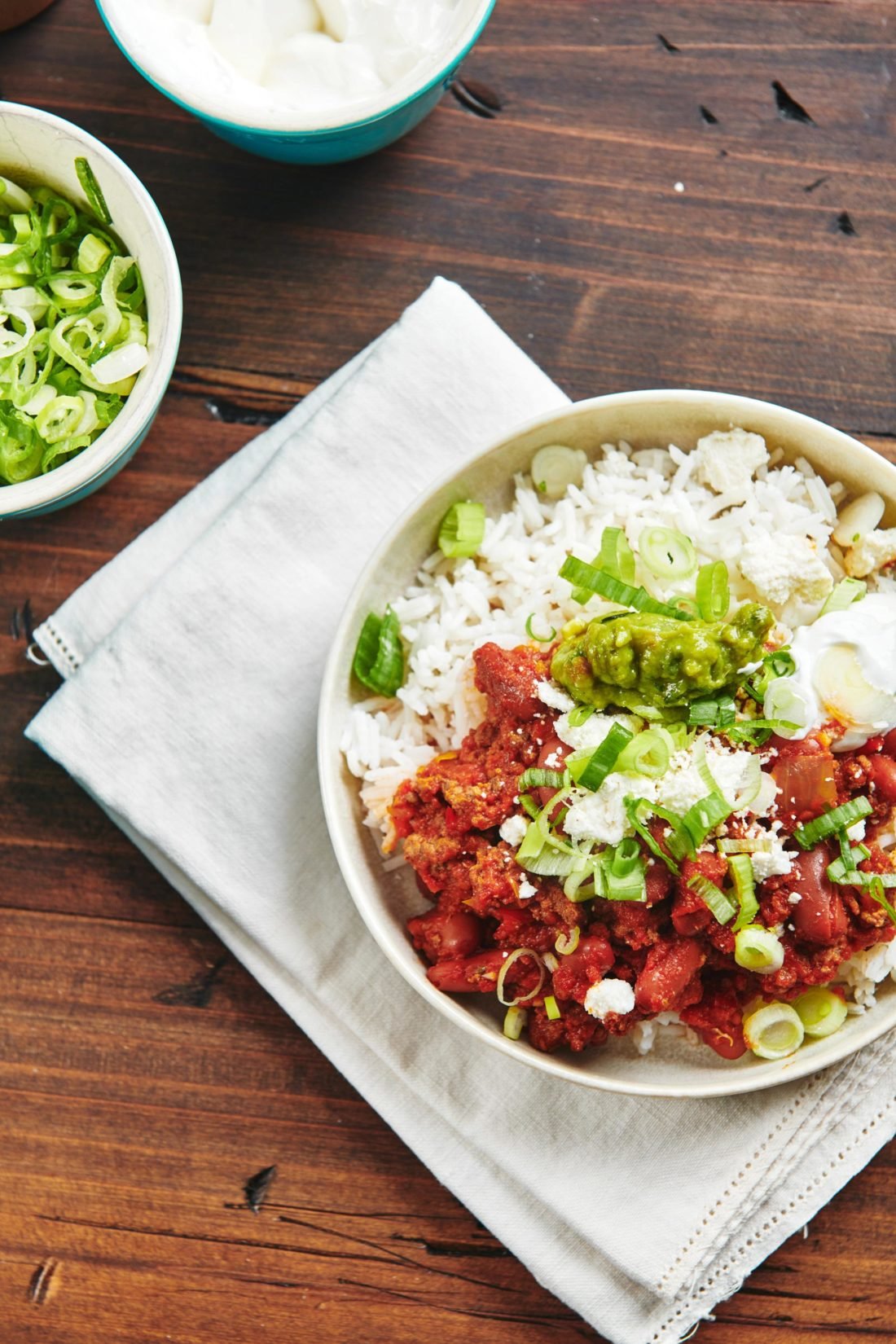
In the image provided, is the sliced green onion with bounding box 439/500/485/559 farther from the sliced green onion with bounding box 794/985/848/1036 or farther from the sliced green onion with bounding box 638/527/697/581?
the sliced green onion with bounding box 794/985/848/1036

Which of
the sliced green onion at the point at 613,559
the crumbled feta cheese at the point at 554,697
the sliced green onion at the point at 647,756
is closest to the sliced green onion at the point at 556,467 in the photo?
the sliced green onion at the point at 613,559

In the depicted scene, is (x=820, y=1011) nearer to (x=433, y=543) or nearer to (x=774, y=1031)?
(x=774, y=1031)

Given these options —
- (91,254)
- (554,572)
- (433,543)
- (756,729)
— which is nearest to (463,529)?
(433,543)

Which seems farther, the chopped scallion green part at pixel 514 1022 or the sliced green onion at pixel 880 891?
the chopped scallion green part at pixel 514 1022

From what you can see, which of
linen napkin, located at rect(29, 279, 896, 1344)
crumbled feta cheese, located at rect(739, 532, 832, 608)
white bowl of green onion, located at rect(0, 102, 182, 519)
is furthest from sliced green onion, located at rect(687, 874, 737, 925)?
white bowl of green onion, located at rect(0, 102, 182, 519)

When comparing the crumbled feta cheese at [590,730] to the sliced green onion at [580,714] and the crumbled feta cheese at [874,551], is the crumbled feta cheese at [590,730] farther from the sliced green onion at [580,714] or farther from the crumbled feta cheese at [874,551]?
the crumbled feta cheese at [874,551]
